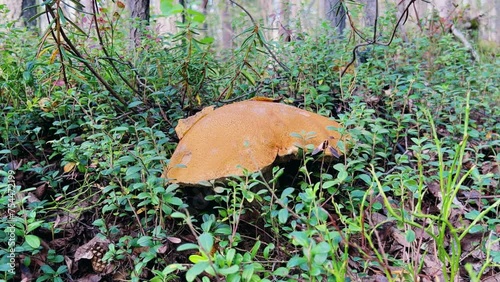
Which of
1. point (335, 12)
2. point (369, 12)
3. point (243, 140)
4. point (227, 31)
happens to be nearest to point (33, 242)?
point (243, 140)

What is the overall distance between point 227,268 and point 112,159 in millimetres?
1073

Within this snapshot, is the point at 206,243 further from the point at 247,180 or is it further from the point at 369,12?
the point at 369,12

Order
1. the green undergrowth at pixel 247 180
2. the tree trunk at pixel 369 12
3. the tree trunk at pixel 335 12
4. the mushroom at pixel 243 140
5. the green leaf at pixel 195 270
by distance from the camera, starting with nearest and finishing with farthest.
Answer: the green leaf at pixel 195 270 → the green undergrowth at pixel 247 180 → the mushroom at pixel 243 140 → the tree trunk at pixel 335 12 → the tree trunk at pixel 369 12

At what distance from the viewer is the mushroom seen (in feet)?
5.57

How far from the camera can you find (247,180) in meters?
1.60

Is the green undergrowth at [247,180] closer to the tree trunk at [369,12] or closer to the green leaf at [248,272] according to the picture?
the green leaf at [248,272]

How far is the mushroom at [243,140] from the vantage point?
170 centimetres

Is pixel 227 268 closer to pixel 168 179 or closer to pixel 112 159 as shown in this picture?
pixel 168 179

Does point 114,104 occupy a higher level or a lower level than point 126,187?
higher

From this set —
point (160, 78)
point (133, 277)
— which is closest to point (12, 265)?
point (133, 277)

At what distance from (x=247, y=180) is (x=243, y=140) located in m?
0.24

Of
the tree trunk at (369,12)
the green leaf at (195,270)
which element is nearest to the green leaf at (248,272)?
the green leaf at (195,270)

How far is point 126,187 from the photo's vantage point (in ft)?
6.30

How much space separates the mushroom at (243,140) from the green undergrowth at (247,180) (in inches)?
3.2
